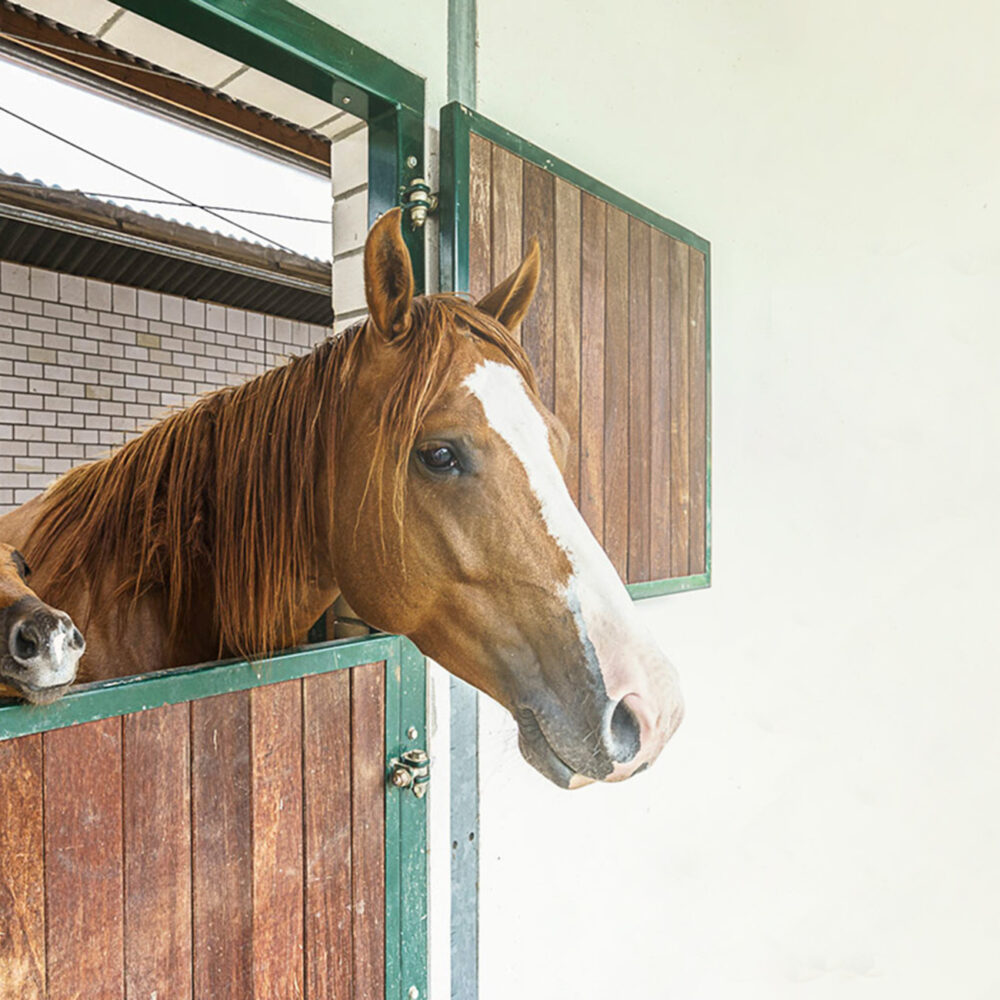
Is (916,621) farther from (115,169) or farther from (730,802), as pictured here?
(115,169)

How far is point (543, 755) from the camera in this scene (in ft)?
2.15

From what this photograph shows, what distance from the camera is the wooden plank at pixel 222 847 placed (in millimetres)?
724

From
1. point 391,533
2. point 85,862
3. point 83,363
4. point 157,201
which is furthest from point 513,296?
point 83,363

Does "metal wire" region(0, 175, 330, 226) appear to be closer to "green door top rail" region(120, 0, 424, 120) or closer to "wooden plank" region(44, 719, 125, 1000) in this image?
"green door top rail" region(120, 0, 424, 120)

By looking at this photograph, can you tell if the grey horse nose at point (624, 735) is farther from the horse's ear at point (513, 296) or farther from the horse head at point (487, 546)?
the horse's ear at point (513, 296)

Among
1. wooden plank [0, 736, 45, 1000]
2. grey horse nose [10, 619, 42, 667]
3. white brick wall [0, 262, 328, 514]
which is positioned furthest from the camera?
white brick wall [0, 262, 328, 514]

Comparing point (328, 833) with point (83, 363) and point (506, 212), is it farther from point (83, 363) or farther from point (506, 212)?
point (83, 363)

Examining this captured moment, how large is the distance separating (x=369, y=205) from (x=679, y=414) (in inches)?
28.4

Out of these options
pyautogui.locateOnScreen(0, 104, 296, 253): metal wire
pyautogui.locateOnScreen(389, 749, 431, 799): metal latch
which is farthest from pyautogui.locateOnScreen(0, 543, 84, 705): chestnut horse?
pyautogui.locateOnScreen(0, 104, 296, 253): metal wire

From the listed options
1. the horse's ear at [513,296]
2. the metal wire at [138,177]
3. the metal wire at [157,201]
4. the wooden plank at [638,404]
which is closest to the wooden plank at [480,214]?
the horse's ear at [513,296]

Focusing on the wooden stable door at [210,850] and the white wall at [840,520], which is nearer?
the wooden stable door at [210,850]

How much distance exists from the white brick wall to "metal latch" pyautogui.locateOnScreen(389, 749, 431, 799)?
9.45 ft

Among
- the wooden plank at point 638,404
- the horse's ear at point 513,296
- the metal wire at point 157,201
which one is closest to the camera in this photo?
the horse's ear at point 513,296

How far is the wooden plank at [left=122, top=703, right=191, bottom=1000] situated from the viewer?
673mm
